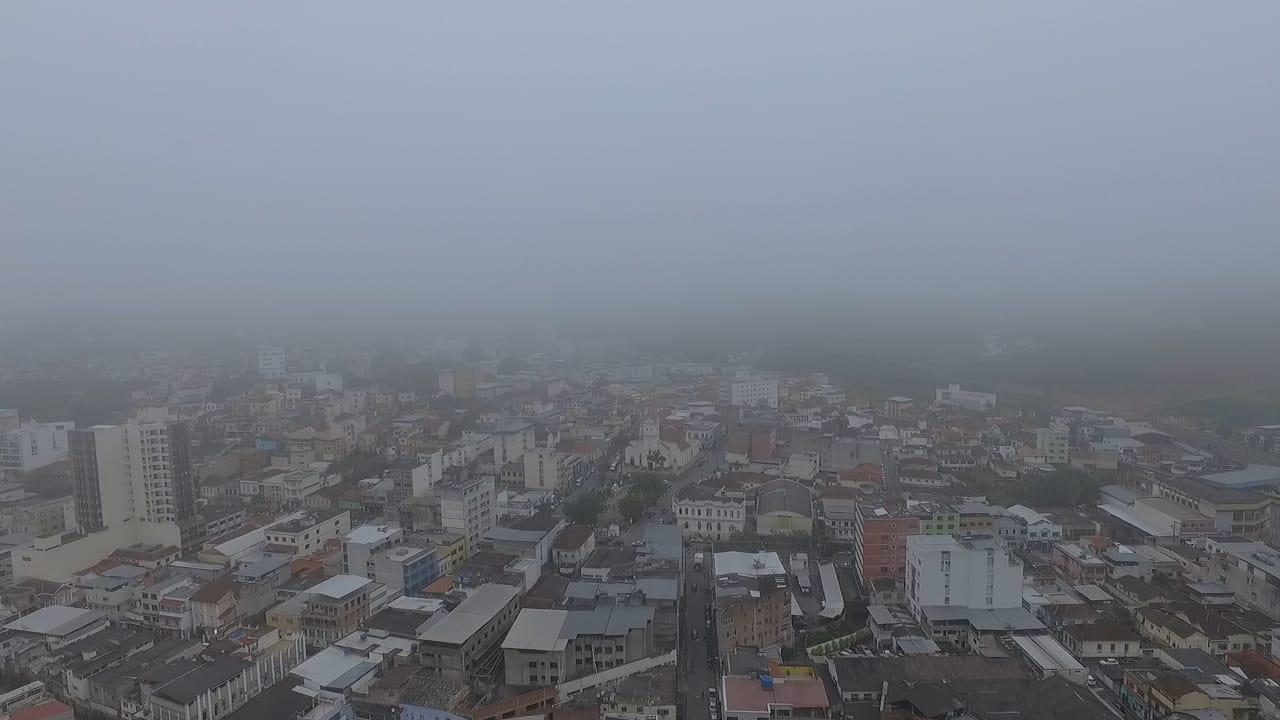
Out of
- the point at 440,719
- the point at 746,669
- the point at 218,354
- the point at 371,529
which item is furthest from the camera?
the point at 218,354

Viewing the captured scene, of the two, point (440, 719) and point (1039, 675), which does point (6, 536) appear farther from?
point (1039, 675)

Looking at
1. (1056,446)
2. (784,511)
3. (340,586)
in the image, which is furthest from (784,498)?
(1056,446)

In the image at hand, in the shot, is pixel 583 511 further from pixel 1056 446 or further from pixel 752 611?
pixel 1056 446

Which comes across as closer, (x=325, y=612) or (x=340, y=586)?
(x=325, y=612)

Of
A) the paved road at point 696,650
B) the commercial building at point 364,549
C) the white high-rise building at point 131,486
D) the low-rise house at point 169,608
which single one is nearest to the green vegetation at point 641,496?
the paved road at point 696,650

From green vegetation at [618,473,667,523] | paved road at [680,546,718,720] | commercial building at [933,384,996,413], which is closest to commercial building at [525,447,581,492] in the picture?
green vegetation at [618,473,667,523]

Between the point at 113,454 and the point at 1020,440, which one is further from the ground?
the point at 113,454

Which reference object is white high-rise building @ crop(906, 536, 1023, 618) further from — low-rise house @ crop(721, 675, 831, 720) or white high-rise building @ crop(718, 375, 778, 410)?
white high-rise building @ crop(718, 375, 778, 410)

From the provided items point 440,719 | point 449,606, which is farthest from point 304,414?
point 440,719
